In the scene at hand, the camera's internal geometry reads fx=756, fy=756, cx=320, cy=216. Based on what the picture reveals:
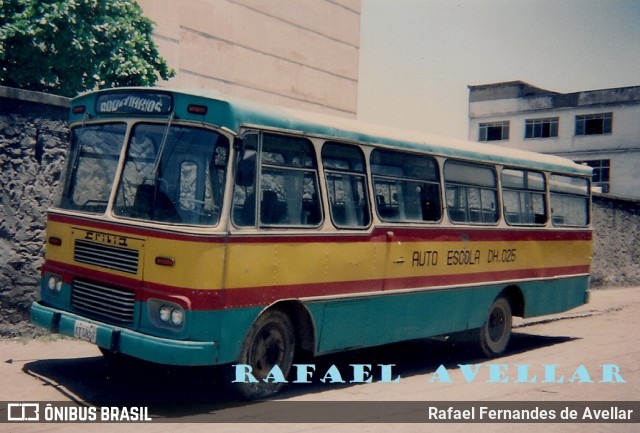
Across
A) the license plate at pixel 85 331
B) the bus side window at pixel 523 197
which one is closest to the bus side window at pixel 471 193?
the bus side window at pixel 523 197

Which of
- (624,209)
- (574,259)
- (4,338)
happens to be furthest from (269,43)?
(4,338)

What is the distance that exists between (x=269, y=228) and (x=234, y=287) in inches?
27.8

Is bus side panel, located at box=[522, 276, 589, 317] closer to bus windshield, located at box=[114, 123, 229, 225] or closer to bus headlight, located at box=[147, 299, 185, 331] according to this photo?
bus windshield, located at box=[114, 123, 229, 225]

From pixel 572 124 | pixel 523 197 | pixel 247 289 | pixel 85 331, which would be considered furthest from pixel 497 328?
pixel 572 124

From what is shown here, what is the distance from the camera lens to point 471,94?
57.0 m

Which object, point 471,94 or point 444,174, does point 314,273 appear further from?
point 471,94

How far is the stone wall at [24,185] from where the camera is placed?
29.0 feet

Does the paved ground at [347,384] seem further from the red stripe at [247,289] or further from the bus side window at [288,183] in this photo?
the bus side window at [288,183]

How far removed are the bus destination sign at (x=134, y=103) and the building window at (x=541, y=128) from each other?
46878 millimetres

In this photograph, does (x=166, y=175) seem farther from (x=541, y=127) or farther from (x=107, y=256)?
(x=541, y=127)

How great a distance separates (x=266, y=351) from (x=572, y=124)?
46.1 metres

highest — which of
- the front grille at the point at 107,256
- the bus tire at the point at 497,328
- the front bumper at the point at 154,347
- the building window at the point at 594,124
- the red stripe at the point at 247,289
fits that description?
the building window at the point at 594,124

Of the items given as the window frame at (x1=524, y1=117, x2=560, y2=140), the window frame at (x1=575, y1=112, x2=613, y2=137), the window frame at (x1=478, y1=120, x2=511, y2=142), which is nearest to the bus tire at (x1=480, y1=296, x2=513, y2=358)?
the window frame at (x1=575, y1=112, x2=613, y2=137)

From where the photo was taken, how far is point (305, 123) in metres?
7.54
